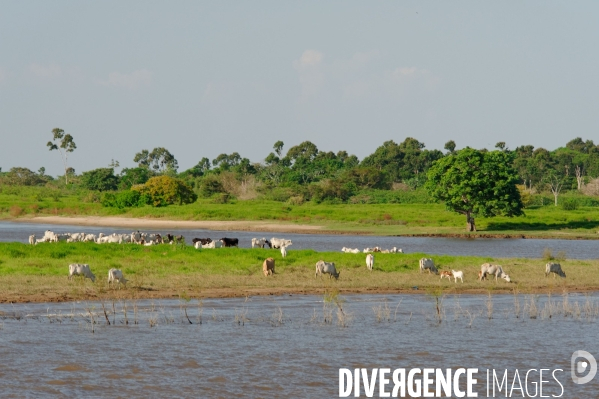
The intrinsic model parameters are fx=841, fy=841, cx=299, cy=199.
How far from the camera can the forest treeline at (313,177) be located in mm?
98188

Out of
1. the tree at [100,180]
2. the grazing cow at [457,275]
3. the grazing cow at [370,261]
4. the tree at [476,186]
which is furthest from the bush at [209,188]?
the grazing cow at [457,275]

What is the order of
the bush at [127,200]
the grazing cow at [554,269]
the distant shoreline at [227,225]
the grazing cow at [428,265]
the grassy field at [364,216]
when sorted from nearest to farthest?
1. the grazing cow at [554,269]
2. the grazing cow at [428,265]
3. the distant shoreline at [227,225]
4. the grassy field at [364,216]
5. the bush at [127,200]

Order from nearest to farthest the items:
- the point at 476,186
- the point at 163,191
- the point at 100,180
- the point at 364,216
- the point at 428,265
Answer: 1. the point at 428,265
2. the point at 476,186
3. the point at 364,216
4. the point at 163,191
5. the point at 100,180

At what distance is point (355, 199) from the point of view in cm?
10175

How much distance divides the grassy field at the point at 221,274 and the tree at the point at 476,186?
116ft

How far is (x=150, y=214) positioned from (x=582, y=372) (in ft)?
234

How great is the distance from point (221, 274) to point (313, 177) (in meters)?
105

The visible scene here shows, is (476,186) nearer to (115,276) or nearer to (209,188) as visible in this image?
(209,188)

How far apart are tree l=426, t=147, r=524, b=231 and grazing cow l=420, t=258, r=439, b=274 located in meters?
40.5

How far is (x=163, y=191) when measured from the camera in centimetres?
9412

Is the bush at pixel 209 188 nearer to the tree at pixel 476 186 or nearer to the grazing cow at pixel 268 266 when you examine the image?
the tree at pixel 476 186

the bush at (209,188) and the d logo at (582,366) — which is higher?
the bush at (209,188)

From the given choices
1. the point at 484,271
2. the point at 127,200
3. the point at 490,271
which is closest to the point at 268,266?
the point at 484,271

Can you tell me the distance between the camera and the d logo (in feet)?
50.1
